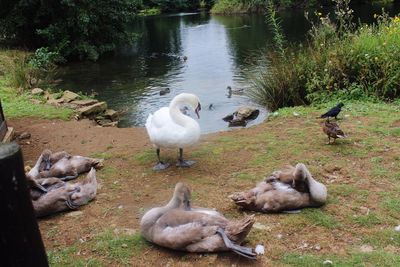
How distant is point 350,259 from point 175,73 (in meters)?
17.0

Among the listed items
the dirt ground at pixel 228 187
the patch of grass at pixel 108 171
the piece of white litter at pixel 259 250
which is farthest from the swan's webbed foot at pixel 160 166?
the piece of white litter at pixel 259 250

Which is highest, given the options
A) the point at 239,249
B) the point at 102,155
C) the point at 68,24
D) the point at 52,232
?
the point at 68,24

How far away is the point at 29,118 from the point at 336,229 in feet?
29.7

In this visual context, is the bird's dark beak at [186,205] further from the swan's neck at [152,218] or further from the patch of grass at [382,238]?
the patch of grass at [382,238]

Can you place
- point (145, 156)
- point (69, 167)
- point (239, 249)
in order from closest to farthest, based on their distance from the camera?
point (239, 249) < point (69, 167) < point (145, 156)

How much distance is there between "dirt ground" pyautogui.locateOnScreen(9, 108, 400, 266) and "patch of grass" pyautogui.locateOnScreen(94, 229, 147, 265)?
22 millimetres

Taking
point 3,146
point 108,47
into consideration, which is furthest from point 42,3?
point 3,146

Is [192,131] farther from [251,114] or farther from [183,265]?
[251,114]

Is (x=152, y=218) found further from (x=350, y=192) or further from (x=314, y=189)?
(x=350, y=192)

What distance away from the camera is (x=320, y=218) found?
16.6 feet

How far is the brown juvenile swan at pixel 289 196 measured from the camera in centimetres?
524

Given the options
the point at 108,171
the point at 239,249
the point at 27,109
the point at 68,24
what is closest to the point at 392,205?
the point at 239,249

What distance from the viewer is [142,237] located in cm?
486

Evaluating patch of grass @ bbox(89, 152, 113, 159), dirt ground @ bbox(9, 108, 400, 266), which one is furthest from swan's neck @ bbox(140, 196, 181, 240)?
patch of grass @ bbox(89, 152, 113, 159)
